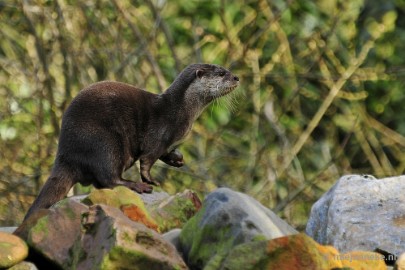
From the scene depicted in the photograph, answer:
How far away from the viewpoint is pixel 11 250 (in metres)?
4.41

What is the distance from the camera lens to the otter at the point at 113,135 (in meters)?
5.89

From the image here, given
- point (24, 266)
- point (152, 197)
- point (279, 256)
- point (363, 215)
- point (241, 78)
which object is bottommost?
point (241, 78)

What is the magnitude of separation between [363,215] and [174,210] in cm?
102

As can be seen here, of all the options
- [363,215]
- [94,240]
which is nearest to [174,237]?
[94,240]

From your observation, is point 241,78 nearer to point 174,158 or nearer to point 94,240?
point 174,158

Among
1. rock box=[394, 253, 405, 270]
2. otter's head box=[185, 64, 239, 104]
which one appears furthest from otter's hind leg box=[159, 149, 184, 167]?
rock box=[394, 253, 405, 270]

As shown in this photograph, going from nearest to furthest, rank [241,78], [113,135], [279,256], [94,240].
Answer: [279,256] < [94,240] < [113,135] < [241,78]

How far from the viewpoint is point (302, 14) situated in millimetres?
9617

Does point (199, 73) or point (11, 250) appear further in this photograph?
point (199, 73)

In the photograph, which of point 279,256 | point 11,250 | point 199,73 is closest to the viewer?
point 279,256

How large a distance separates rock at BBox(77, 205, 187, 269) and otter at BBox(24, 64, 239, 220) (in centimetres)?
145

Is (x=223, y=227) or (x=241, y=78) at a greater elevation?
(x=223, y=227)

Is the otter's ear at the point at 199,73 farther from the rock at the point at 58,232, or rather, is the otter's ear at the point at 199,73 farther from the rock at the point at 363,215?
the rock at the point at 58,232

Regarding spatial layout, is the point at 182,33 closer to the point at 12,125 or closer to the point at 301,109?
the point at 301,109
